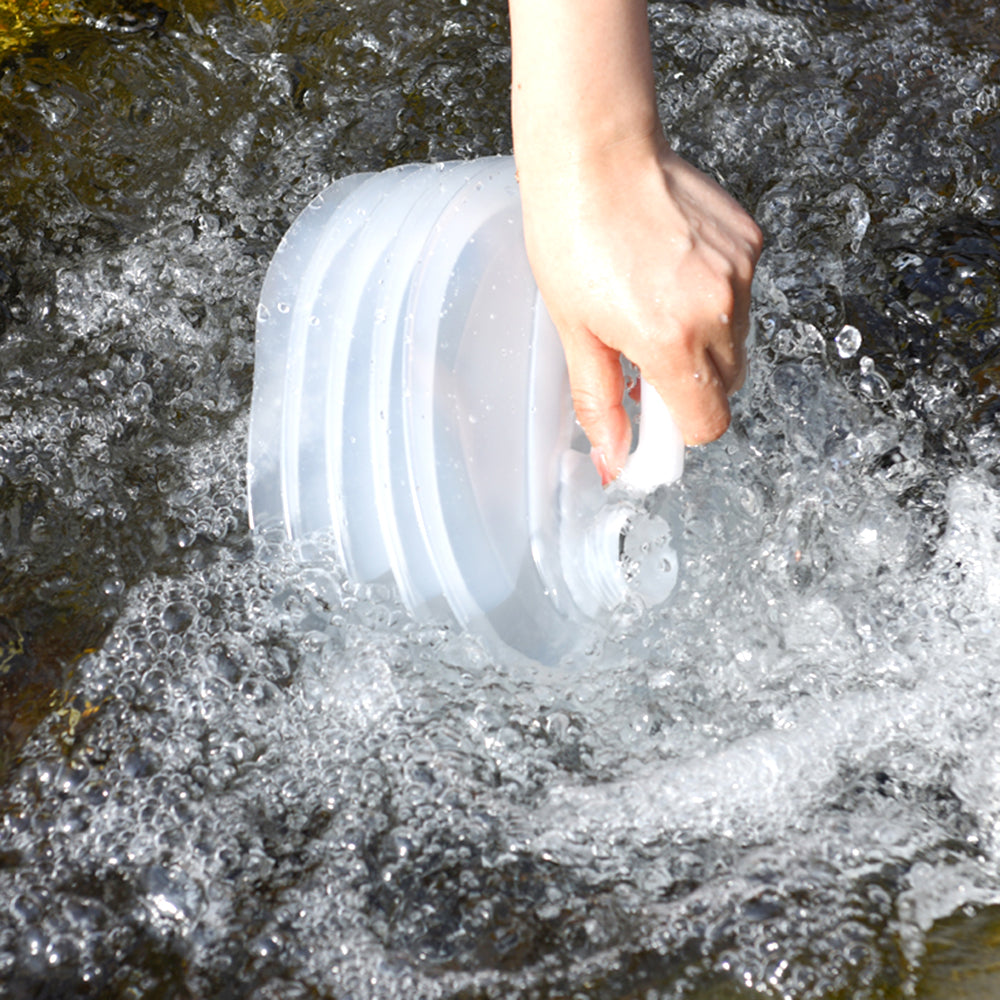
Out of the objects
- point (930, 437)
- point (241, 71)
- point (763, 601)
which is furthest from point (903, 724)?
point (241, 71)

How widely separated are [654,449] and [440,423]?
0.23 m

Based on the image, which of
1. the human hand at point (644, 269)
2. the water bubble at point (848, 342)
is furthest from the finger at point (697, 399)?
the water bubble at point (848, 342)

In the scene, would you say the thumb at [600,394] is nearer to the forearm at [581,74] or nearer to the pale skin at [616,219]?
the pale skin at [616,219]

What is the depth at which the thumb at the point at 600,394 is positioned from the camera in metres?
0.98

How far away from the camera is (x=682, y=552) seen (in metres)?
1.32

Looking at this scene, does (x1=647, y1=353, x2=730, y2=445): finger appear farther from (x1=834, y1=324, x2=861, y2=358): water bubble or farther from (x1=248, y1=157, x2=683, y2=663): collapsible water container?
(x1=834, y1=324, x2=861, y2=358): water bubble

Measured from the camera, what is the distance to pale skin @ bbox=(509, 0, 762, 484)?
92cm

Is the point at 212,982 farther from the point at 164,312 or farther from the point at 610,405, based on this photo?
the point at 164,312

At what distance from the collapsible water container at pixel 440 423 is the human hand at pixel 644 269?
0.08 m

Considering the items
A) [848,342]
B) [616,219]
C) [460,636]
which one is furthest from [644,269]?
[848,342]

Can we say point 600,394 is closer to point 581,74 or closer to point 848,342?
point 581,74

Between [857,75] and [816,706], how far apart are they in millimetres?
1212

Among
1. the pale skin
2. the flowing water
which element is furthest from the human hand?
the flowing water

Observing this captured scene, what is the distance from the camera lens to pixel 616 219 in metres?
0.93
